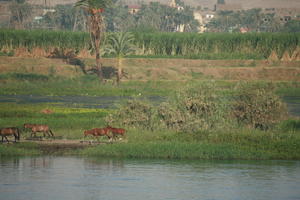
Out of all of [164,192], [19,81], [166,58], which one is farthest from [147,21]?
[164,192]

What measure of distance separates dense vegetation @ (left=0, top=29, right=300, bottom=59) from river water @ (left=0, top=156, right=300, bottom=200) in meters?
59.1

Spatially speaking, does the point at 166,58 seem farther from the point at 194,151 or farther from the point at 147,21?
the point at 147,21

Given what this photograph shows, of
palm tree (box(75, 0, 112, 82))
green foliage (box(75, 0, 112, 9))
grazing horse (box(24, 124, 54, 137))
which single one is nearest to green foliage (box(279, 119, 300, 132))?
grazing horse (box(24, 124, 54, 137))

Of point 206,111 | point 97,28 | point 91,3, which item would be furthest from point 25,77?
point 206,111

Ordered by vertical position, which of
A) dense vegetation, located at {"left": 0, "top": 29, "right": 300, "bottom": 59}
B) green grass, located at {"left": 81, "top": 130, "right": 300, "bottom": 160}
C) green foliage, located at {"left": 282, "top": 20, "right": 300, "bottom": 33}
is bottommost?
green grass, located at {"left": 81, "top": 130, "right": 300, "bottom": 160}

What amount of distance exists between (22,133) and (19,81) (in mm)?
36966

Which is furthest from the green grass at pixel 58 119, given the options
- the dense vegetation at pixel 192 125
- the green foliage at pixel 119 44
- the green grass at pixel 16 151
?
the green foliage at pixel 119 44

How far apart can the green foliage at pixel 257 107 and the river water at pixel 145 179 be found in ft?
18.7

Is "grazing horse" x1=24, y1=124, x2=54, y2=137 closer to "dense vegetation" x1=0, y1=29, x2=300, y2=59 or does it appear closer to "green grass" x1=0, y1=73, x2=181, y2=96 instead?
"green grass" x1=0, y1=73, x2=181, y2=96

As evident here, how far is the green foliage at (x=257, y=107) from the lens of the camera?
38.0 m

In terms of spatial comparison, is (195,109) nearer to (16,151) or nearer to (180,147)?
(180,147)

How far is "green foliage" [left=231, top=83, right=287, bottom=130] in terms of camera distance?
38.0 m

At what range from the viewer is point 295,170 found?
30.9 metres

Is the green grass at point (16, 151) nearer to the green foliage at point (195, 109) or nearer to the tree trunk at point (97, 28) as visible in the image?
the green foliage at point (195, 109)
